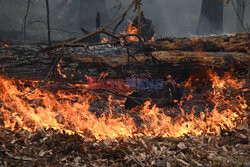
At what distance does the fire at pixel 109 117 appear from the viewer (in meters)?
3.40

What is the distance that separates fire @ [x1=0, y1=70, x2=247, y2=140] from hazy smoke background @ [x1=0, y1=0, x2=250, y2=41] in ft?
24.1

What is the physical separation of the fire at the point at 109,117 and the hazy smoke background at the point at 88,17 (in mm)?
7330

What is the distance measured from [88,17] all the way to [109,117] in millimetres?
15005

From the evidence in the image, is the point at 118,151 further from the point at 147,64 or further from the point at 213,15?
the point at 213,15

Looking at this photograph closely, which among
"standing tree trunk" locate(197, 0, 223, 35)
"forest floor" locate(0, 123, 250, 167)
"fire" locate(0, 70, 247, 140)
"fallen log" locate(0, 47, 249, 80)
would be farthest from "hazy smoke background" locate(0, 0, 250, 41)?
"forest floor" locate(0, 123, 250, 167)

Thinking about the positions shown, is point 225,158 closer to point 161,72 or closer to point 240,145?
point 240,145

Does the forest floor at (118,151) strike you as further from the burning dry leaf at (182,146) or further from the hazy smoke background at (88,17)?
the hazy smoke background at (88,17)

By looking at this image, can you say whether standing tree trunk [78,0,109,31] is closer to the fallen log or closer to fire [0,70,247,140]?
the fallen log

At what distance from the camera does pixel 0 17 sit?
13.3m

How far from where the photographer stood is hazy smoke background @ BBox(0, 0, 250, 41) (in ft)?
44.5

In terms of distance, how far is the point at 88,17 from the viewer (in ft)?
56.0

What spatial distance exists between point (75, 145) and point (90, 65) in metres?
2.50

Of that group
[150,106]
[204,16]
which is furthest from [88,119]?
[204,16]

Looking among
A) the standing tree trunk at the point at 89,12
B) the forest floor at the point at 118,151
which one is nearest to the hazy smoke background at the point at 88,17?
the standing tree trunk at the point at 89,12
